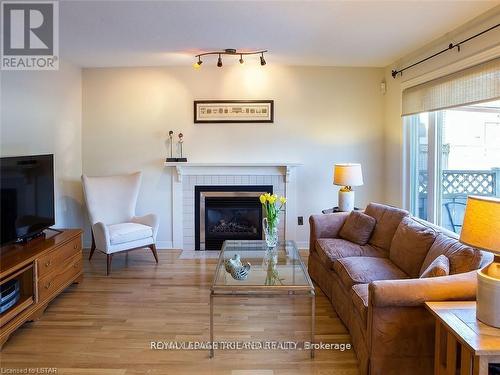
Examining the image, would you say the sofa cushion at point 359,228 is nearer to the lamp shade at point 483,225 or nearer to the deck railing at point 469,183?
the deck railing at point 469,183

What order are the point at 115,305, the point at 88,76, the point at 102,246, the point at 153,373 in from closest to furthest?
1. the point at 153,373
2. the point at 115,305
3. the point at 102,246
4. the point at 88,76

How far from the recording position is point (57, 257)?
3.23 metres

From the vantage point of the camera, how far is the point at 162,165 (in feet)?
16.4

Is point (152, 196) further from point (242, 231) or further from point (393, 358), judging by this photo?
point (393, 358)

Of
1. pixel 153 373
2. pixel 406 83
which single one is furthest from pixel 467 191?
pixel 153 373

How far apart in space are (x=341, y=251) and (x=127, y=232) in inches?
91.7

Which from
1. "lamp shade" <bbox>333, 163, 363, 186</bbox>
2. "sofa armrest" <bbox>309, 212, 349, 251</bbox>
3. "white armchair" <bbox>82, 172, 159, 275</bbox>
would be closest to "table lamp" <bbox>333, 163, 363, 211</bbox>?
"lamp shade" <bbox>333, 163, 363, 186</bbox>

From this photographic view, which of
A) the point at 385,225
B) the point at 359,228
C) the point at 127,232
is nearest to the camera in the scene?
the point at 385,225

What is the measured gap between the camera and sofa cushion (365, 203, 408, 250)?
10.9ft

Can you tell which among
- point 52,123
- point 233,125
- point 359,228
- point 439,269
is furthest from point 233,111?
point 439,269

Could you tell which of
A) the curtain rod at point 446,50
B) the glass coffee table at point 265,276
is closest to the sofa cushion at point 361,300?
the glass coffee table at point 265,276

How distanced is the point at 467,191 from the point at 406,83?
1480mm

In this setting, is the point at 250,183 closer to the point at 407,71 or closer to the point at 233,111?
the point at 233,111

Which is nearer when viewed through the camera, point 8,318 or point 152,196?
point 8,318
